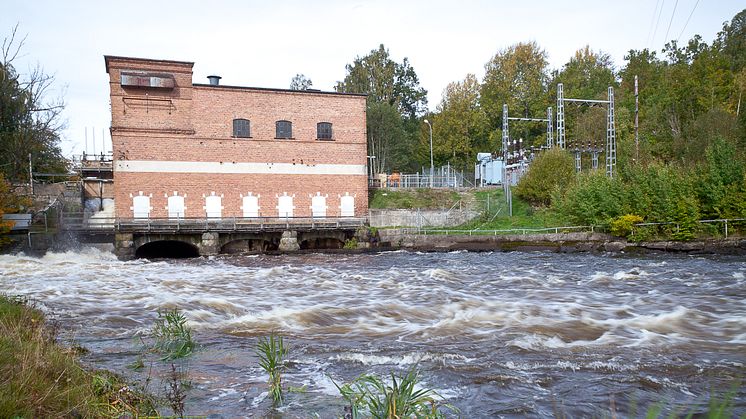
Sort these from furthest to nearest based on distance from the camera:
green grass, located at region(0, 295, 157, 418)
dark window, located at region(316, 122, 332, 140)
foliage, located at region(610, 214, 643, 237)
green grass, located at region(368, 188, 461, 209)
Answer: green grass, located at region(368, 188, 461, 209)
dark window, located at region(316, 122, 332, 140)
foliage, located at region(610, 214, 643, 237)
green grass, located at region(0, 295, 157, 418)

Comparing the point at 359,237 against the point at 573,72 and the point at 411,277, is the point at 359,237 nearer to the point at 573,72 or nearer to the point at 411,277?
the point at 411,277

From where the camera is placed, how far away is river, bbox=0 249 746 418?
20.8 feet

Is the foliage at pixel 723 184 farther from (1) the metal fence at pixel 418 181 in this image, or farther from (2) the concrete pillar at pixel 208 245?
(2) the concrete pillar at pixel 208 245

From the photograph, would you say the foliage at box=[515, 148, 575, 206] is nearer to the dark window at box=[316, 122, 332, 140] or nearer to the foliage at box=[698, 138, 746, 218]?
the foliage at box=[698, 138, 746, 218]

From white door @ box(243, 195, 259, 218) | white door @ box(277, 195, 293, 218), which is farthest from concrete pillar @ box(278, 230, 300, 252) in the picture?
white door @ box(243, 195, 259, 218)

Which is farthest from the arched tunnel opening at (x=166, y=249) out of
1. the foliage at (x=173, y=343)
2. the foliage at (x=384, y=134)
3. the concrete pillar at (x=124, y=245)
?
the foliage at (x=173, y=343)

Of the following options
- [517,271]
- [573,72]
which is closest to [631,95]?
[573,72]

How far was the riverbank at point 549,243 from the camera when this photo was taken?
23264 mm

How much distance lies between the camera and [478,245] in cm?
2883

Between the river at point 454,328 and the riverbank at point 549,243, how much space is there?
3.11 m

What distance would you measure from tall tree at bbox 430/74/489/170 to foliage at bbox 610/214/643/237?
26897 millimetres

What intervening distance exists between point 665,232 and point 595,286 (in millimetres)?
12482

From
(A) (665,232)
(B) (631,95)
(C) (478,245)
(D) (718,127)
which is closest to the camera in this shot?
(A) (665,232)

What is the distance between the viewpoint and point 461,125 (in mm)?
52219
